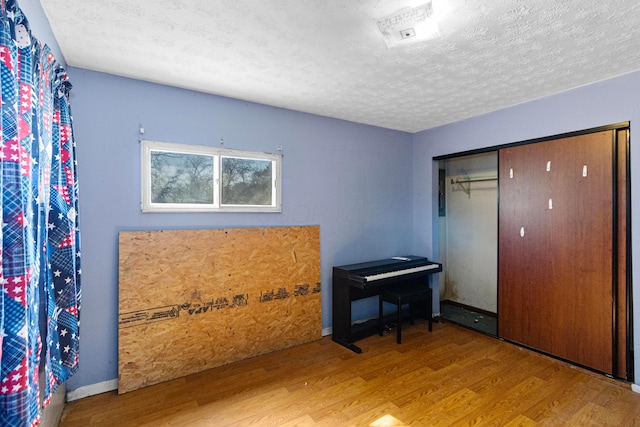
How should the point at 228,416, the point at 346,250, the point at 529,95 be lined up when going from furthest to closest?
the point at 346,250 → the point at 529,95 → the point at 228,416

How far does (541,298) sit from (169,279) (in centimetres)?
354

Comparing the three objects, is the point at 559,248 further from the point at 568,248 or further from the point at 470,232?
the point at 470,232

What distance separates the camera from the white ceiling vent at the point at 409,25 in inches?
65.9

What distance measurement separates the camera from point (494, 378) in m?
2.65

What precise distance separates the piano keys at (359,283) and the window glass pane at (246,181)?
118 cm

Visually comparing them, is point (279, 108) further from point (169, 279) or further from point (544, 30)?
point (544, 30)

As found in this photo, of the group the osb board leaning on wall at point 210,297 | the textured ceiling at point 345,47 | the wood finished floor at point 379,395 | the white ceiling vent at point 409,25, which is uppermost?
the textured ceiling at point 345,47

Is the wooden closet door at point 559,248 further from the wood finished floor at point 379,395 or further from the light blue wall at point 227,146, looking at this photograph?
the light blue wall at point 227,146

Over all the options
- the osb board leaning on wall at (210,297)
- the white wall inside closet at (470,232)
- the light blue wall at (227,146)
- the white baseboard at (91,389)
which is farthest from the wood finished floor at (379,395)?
the white wall inside closet at (470,232)

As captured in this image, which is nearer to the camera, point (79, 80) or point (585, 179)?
point (79, 80)

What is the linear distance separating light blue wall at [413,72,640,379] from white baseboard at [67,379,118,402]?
145 inches

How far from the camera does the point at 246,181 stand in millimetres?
3143

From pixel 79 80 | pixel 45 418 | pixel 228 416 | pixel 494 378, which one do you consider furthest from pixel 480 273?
pixel 79 80

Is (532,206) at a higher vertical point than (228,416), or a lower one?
higher
